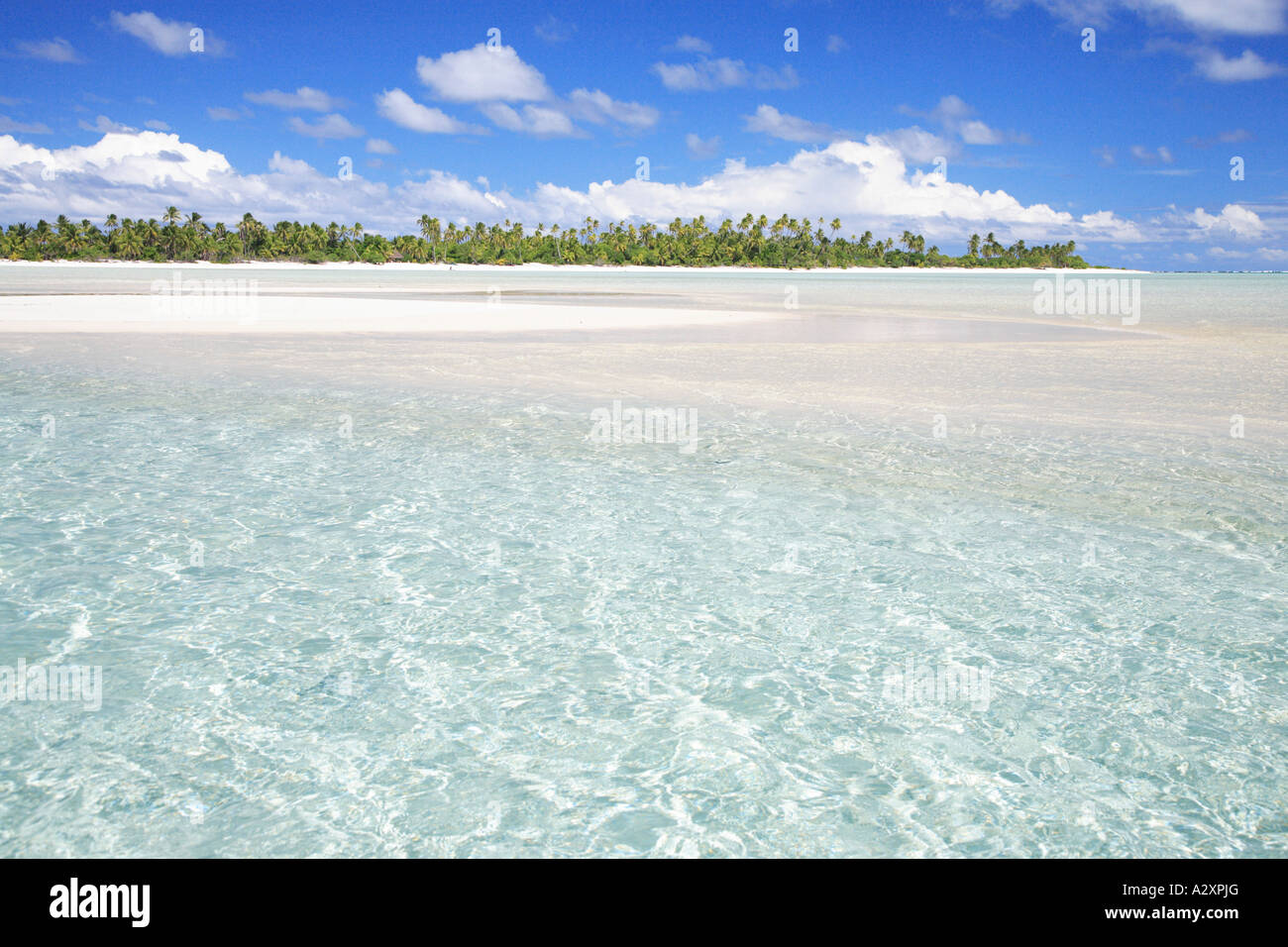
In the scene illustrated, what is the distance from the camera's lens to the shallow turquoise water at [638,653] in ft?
13.3

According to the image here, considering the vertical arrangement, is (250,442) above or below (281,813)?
above

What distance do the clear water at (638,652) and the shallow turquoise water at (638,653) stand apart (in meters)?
0.02

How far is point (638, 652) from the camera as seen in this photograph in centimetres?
565

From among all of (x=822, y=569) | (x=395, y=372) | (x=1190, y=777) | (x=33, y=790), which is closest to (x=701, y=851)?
(x=1190, y=777)

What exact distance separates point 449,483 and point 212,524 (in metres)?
2.30

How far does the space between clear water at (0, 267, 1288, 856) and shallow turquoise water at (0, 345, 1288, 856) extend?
24 mm

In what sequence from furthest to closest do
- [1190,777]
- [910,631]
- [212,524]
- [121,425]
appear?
[121,425], [212,524], [910,631], [1190,777]

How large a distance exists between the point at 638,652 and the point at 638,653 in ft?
0.04

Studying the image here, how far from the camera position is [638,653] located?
5637 mm

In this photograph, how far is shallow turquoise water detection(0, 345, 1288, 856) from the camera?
4.04 metres

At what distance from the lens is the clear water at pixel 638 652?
4043 millimetres

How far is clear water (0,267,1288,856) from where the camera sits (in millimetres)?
4043

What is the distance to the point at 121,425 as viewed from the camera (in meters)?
12.0
